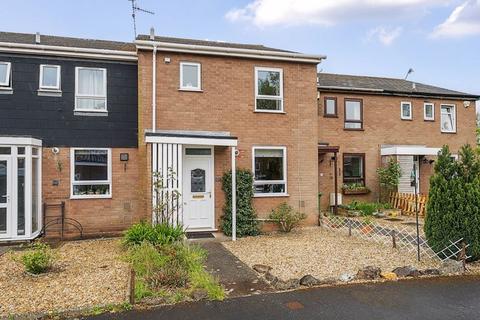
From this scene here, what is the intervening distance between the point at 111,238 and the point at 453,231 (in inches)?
347

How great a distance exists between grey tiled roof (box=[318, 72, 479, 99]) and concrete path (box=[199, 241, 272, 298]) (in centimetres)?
1003

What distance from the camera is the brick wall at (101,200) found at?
11366mm

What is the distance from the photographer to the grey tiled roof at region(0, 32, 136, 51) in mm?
12141

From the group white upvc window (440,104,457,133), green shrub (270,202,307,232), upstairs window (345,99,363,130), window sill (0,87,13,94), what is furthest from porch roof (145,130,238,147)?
white upvc window (440,104,457,133)

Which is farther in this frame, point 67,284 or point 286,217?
point 286,217

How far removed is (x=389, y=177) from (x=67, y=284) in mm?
13773

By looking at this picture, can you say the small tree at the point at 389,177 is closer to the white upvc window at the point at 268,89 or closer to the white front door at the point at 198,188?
the white upvc window at the point at 268,89

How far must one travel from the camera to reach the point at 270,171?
12.5 metres

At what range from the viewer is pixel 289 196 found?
12.5m

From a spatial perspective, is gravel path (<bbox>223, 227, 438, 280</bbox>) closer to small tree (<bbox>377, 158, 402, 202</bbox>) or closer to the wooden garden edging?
the wooden garden edging

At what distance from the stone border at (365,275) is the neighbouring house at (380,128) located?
8.25 meters

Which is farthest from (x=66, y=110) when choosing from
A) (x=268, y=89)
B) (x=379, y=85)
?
(x=379, y=85)

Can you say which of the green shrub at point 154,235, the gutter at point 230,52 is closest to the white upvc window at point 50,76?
the gutter at point 230,52

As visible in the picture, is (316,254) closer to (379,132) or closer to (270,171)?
(270,171)
